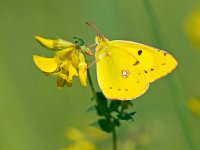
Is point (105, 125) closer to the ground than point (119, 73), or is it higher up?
closer to the ground

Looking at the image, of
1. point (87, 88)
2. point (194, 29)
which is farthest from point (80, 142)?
point (87, 88)

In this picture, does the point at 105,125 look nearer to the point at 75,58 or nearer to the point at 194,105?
the point at 75,58

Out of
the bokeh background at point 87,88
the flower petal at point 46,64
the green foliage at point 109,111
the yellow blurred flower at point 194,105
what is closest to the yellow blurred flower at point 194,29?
the bokeh background at point 87,88

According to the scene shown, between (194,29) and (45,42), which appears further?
(194,29)

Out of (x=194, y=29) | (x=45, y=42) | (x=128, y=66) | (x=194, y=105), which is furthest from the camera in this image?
(x=194, y=29)

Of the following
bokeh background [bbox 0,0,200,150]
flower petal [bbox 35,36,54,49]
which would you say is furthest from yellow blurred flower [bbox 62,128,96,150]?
flower petal [bbox 35,36,54,49]

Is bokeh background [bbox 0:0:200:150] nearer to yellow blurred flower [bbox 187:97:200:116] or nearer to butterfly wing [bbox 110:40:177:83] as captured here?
yellow blurred flower [bbox 187:97:200:116]

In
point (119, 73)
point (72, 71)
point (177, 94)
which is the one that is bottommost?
point (177, 94)
